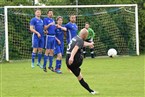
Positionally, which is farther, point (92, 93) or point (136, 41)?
point (136, 41)

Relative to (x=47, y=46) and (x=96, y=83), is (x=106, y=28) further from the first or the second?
(x=96, y=83)

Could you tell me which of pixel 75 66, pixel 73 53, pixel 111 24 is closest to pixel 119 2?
pixel 111 24

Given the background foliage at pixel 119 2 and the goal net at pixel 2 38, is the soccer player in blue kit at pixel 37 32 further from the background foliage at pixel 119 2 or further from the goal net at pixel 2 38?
the background foliage at pixel 119 2

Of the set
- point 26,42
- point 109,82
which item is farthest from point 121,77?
point 26,42

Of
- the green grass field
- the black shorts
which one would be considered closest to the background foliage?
the green grass field

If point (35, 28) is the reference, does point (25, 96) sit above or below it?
below

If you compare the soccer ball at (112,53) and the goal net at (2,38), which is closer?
the goal net at (2,38)

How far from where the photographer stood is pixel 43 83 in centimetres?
1493

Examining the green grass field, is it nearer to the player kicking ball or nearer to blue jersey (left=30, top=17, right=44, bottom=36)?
the player kicking ball

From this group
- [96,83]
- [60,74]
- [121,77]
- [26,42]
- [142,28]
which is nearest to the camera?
[96,83]

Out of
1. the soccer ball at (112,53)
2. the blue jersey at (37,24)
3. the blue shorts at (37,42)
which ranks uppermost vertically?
the blue jersey at (37,24)

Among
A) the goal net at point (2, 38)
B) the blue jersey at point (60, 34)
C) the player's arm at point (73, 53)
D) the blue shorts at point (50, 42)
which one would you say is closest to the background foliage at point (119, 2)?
the goal net at point (2, 38)

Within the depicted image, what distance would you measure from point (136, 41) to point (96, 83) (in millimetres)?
15035

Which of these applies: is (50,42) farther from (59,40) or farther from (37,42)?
(37,42)
